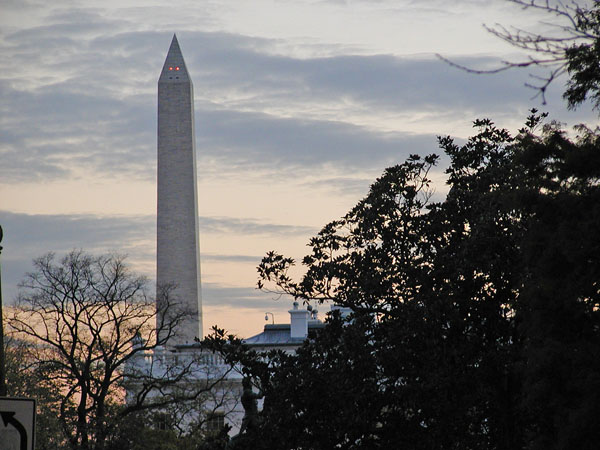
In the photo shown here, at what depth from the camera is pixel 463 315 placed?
2127cm

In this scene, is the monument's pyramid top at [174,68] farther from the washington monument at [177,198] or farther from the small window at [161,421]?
the small window at [161,421]

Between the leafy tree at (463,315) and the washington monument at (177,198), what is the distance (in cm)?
4321

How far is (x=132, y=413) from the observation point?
3784 cm

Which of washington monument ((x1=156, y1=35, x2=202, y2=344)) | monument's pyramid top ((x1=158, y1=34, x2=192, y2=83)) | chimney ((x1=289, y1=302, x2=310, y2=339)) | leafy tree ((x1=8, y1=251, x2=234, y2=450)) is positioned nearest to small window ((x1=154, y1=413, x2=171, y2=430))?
leafy tree ((x1=8, y1=251, x2=234, y2=450))

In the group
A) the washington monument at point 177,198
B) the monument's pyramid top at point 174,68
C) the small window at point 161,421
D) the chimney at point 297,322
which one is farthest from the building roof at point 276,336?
the small window at point 161,421

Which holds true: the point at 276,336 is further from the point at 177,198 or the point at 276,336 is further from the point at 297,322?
the point at 177,198

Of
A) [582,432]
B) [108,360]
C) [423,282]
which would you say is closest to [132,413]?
[108,360]

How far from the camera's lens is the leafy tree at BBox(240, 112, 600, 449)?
16438mm

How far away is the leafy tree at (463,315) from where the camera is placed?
16.4 metres

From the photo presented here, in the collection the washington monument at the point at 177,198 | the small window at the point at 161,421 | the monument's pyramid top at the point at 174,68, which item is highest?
the monument's pyramid top at the point at 174,68

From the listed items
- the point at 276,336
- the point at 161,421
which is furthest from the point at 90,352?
the point at 276,336

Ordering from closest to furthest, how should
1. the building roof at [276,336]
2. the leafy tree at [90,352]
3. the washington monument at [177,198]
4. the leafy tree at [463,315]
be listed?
the leafy tree at [463,315] < the leafy tree at [90,352] < the building roof at [276,336] < the washington monument at [177,198]

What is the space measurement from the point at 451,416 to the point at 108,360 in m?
20.3

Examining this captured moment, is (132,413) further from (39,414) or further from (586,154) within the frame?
(586,154)
